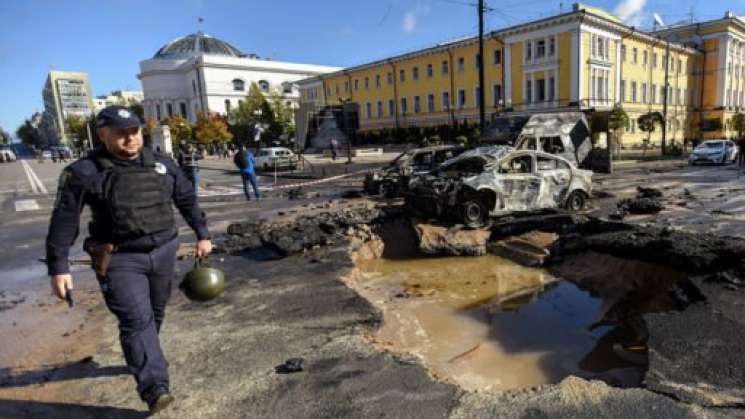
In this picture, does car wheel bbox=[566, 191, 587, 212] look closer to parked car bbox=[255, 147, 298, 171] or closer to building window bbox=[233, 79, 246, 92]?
parked car bbox=[255, 147, 298, 171]

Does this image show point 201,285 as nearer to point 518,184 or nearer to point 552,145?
point 518,184

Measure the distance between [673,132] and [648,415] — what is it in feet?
211

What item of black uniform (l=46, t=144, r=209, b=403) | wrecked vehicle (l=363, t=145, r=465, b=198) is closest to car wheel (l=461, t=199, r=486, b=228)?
wrecked vehicle (l=363, t=145, r=465, b=198)

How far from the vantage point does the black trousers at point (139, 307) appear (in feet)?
9.62

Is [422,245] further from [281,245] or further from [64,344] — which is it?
[64,344]

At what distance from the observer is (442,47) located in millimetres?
51062

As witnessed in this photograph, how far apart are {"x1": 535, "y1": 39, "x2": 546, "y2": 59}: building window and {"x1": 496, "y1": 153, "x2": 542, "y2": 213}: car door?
38.1m

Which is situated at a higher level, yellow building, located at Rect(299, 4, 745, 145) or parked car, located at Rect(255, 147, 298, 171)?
yellow building, located at Rect(299, 4, 745, 145)

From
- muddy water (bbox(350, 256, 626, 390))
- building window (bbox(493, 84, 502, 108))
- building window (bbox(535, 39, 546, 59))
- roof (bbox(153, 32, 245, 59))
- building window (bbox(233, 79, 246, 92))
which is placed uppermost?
roof (bbox(153, 32, 245, 59))

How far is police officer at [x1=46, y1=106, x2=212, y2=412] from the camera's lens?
289cm

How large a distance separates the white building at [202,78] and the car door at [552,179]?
264ft

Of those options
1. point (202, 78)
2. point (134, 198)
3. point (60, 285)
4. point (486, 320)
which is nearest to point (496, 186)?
point (486, 320)

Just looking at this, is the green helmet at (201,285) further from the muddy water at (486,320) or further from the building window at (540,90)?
the building window at (540,90)

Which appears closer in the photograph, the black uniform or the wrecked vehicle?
the black uniform
